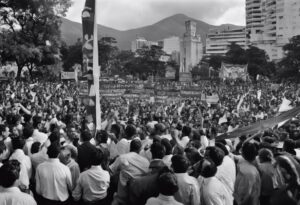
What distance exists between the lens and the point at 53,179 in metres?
4.59

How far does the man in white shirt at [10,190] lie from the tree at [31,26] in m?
27.2

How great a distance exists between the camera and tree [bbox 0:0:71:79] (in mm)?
30141

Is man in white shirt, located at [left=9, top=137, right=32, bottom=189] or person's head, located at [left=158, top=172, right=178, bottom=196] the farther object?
man in white shirt, located at [left=9, top=137, right=32, bottom=189]

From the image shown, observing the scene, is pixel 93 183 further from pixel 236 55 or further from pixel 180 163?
pixel 236 55

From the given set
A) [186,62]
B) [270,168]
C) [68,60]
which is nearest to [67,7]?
[270,168]

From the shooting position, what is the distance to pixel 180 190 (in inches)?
153

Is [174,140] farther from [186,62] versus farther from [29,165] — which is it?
[186,62]

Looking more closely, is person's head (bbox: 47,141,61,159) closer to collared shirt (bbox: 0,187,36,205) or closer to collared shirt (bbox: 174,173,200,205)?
collared shirt (bbox: 0,187,36,205)

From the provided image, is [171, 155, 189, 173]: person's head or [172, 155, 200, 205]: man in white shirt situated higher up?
[171, 155, 189, 173]: person's head

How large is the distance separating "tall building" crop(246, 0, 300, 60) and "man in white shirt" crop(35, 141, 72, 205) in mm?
95586

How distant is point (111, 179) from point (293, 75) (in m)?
52.2

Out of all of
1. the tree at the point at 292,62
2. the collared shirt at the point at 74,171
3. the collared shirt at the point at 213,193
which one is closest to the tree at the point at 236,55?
the tree at the point at 292,62

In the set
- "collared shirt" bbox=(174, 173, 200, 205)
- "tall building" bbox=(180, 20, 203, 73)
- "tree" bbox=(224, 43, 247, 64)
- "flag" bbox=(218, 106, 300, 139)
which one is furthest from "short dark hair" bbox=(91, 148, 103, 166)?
"tall building" bbox=(180, 20, 203, 73)

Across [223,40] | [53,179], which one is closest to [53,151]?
[53,179]
